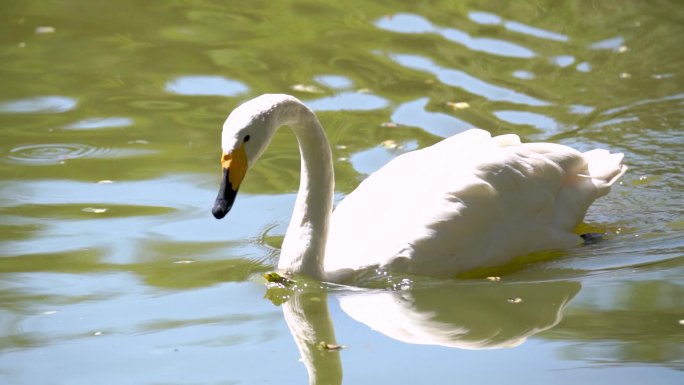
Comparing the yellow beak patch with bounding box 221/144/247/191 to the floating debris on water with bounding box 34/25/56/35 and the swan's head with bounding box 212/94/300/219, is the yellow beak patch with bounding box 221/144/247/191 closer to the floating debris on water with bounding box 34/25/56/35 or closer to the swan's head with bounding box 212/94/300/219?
the swan's head with bounding box 212/94/300/219

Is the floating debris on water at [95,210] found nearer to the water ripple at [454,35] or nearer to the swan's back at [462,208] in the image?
the swan's back at [462,208]

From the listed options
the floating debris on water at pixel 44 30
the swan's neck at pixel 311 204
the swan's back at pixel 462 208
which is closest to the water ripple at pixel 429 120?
the swan's back at pixel 462 208

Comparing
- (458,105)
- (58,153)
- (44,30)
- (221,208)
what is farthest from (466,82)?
(221,208)

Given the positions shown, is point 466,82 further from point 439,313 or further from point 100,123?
point 439,313

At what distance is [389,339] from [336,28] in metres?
7.37

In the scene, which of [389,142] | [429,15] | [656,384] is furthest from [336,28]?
[656,384]

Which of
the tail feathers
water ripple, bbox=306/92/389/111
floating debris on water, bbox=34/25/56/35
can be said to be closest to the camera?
the tail feathers

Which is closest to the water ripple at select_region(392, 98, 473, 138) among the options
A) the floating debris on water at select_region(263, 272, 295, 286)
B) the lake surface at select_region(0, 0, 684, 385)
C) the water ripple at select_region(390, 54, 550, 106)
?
the lake surface at select_region(0, 0, 684, 385)

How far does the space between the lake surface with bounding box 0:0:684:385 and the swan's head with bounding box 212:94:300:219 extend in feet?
2.42

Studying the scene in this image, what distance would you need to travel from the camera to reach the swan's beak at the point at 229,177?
644 cm

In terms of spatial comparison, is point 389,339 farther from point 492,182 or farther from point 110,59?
point 110,59

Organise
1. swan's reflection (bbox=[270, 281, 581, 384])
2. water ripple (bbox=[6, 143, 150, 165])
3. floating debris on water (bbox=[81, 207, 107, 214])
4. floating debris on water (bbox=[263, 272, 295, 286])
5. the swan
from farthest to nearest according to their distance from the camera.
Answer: water ripple (bbox=[6, 143, 150, 165]), floating debris on water (bbox=[81, 207, 107, 214]), floating debris on water (bbox=[263, 272, 295, 286]), the swan, swan's reflection (bbox=[270, 281, 581, 384])

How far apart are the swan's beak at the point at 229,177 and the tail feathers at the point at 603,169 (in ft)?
8.64

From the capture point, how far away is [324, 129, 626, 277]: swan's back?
7.02 meters
